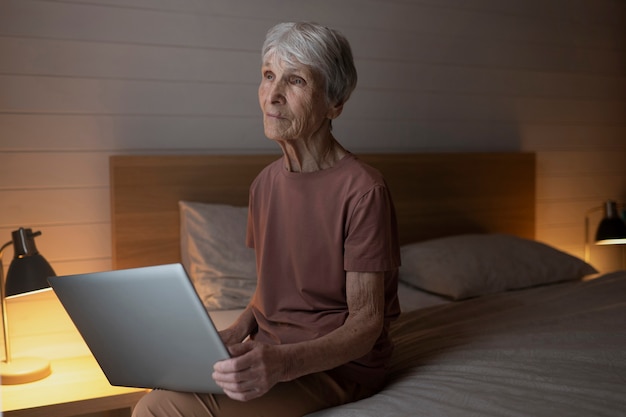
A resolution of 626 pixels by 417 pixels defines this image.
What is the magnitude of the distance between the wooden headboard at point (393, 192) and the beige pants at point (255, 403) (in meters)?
1.31

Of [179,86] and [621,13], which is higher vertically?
[621,13]

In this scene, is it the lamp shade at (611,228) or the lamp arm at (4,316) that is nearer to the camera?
the lamp arm at (4,316)

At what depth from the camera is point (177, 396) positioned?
4.70 feet

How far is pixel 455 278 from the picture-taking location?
2.74 metres

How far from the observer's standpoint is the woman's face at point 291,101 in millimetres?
1628

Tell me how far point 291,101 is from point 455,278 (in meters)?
1.35

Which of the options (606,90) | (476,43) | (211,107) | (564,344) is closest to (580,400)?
(564,344)

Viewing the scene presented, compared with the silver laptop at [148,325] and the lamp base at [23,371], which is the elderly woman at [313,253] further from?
the lamp base at [23,371]

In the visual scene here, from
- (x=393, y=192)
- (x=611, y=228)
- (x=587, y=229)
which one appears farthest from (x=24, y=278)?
(x=587, y=229)

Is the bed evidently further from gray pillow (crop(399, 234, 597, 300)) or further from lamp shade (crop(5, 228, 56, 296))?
lamp shade (crop(5, 228, 56, 296))

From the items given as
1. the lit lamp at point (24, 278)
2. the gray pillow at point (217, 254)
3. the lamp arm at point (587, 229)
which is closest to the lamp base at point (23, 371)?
the lit lamp at point (24, 278)

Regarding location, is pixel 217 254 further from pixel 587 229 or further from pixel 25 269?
pixel 587 229

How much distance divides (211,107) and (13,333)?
111cm

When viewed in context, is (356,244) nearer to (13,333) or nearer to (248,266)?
(248,266)
